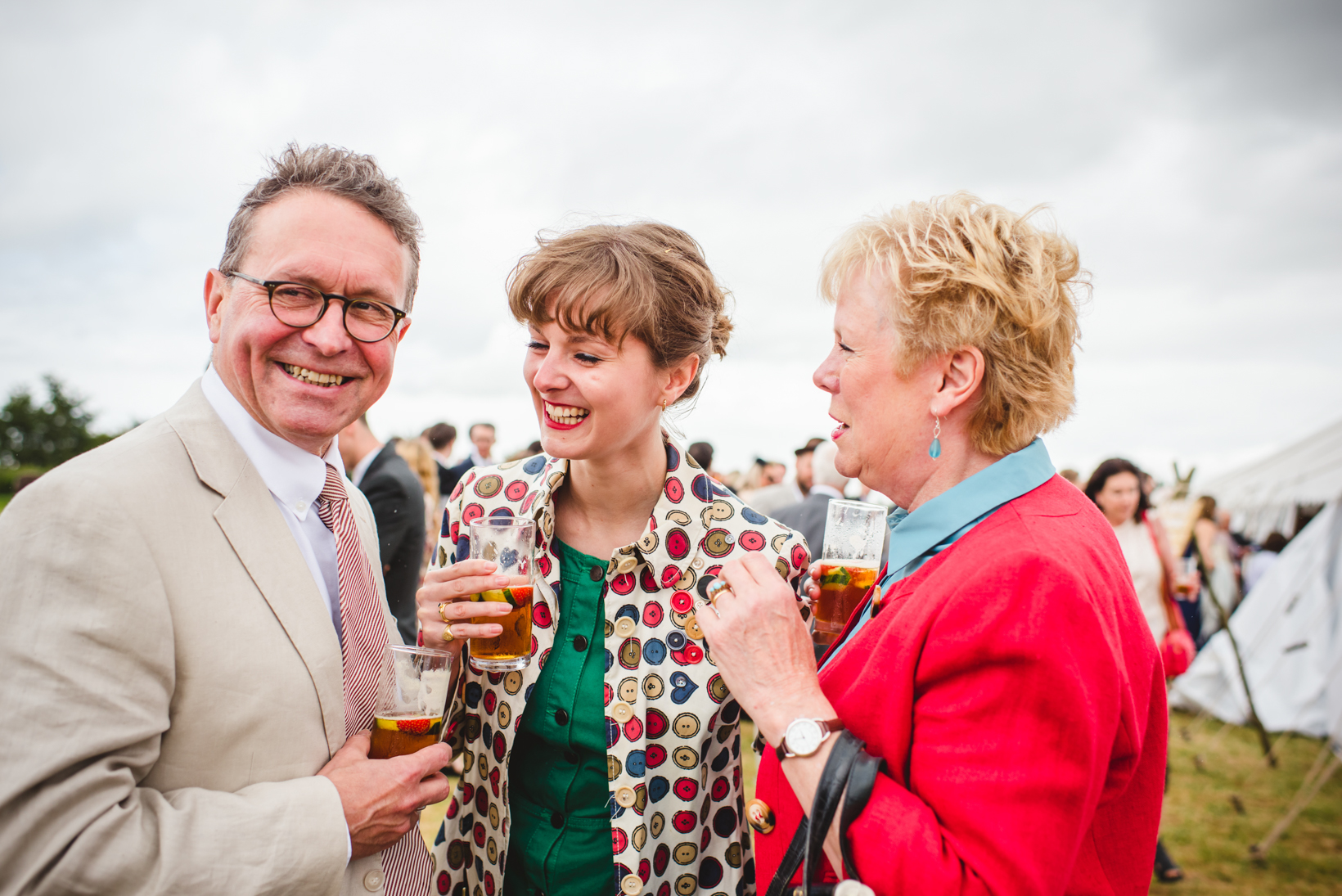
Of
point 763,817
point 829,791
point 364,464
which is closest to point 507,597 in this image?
point 763,817

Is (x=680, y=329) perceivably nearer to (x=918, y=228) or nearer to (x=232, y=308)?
(x=918, y=228)

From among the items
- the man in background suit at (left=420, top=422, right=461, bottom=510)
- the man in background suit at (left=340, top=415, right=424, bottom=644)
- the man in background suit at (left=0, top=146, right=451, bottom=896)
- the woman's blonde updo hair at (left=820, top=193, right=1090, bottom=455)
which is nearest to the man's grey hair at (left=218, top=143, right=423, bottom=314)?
the man in background suit at (left=0, top=146, right=451, bottom=896)

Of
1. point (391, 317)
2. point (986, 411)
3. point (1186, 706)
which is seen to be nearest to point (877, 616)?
point (986, 411)

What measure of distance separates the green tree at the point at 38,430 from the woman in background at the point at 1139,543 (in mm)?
65130

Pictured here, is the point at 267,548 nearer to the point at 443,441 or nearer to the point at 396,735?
the point at 396,735

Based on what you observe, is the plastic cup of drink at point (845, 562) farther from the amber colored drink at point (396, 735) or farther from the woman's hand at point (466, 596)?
the amber colored drink at point (396, 735)

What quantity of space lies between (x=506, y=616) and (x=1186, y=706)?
36.2 ft

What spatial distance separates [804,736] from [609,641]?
2.79ft

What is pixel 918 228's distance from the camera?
69.3 inches

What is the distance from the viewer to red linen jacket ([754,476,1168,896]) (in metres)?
1.28

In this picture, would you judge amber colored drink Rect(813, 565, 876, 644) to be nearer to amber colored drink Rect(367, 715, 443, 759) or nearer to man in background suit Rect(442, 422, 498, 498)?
amber colored drink Rect(367, 715, 443, 759)

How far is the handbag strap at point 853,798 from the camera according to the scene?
55.8 inches

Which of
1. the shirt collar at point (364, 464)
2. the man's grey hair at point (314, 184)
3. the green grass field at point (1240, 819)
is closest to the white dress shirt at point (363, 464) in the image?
the shirt collar at point (364, 464)

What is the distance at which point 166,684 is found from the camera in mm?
1414
